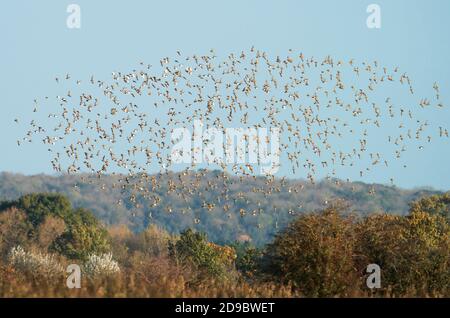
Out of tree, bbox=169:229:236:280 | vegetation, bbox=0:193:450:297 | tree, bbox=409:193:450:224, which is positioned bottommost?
tree, bbox=169:229:236:280

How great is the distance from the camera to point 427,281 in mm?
58000

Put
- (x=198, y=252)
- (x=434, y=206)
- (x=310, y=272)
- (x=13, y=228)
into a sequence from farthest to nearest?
(x=13, y=228), (x=434, y=206), (x=198, y=252), (x=310, y=272)

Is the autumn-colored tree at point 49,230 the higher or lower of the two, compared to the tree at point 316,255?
lower

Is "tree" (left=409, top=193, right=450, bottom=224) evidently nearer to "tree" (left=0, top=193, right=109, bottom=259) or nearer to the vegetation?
"tree" (left=0, top=193, right=109, bottom=259)

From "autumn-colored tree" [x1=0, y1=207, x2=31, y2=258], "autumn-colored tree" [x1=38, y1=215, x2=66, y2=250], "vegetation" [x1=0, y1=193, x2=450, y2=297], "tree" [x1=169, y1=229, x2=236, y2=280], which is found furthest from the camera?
"autumn-colored tree" [x1=38, y1=215, x2=66, y2=250]

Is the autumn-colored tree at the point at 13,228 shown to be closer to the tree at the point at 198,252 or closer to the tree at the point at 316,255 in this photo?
the tree at the point at 198,252

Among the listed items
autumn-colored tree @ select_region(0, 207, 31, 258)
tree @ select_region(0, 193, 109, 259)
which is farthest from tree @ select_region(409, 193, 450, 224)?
autumn-colored tree @ select_region(0, 207, 31, 258)

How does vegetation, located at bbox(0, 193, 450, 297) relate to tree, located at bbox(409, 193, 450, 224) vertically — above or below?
above

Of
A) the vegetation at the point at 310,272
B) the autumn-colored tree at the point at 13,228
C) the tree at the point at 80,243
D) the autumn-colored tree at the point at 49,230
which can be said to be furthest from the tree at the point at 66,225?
the vegetation at the point at 310,272

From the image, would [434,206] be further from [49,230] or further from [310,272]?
[310,272]

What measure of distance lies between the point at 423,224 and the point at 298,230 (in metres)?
48.2

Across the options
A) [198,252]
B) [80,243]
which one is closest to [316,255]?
[198,252]

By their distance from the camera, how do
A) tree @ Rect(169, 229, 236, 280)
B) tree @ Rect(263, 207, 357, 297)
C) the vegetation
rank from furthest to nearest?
tree @ Rect(169, 229, 236, 280), tree @ Rect(263, 207, 357, 297), the vegetation
